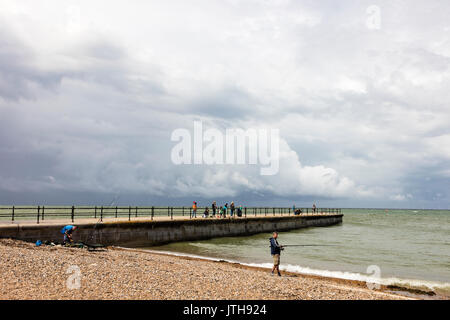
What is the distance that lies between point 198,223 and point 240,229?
268 inches

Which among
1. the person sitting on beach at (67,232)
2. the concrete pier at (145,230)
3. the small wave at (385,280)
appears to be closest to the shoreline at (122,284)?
the small wave at (385,280)

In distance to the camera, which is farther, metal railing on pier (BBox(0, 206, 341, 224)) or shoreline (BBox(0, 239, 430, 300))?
metal railing on pier (BBox(0, 206, 341, 224))

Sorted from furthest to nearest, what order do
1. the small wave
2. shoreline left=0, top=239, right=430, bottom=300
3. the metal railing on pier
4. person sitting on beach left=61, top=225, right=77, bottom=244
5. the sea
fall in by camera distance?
the metal railing on pier
person sitting on beach left=61, top=225, right=77, bottom=244
the sea
the small wave
shoreline left=0, top=239, right=430, bottom=300

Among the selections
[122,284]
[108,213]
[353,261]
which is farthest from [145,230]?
[122,284]

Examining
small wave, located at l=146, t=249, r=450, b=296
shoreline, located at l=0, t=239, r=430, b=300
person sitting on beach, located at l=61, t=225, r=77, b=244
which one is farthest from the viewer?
person sitting on beach, located at l=61, t=225, r=77, b=244

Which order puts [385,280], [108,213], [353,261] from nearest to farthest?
[385,280] → [353,261] → [108,213]

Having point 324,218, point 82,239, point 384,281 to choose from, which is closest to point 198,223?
point 82,239

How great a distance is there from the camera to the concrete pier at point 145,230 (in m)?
18.5

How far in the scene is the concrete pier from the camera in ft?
60.8

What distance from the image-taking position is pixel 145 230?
24719 mm

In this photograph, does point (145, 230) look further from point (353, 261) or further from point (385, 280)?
point (385, 280)

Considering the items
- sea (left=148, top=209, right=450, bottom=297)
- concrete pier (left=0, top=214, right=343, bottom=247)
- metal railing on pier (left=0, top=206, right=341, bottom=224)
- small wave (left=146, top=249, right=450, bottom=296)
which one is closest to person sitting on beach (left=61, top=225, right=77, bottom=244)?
metal railing on pier (left=0, top=206, right=341, bottom=224)

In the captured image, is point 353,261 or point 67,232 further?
point 353,261

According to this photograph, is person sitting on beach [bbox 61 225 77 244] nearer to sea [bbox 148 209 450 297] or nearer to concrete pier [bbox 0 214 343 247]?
concrete pier [bbox 0 214 343 247]
